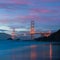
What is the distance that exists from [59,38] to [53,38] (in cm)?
727

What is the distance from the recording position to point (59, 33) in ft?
609

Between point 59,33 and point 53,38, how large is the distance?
573 inches

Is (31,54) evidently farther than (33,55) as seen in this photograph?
Yes

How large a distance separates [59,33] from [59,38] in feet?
27.5

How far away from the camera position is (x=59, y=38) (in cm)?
19312

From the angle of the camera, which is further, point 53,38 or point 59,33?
point 53,38

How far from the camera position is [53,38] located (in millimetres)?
199375
